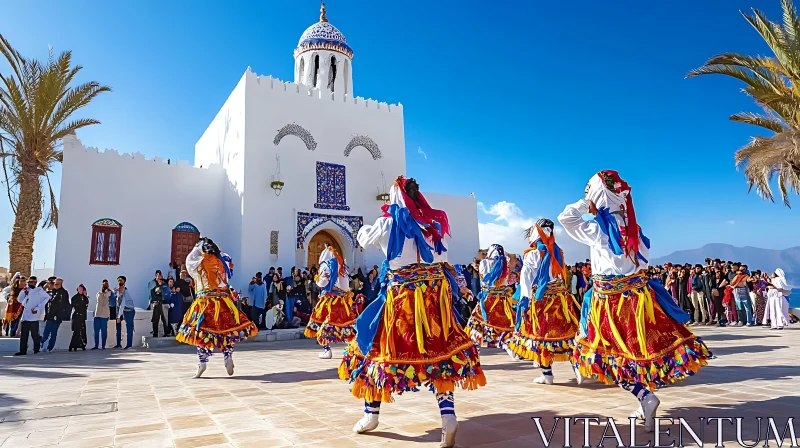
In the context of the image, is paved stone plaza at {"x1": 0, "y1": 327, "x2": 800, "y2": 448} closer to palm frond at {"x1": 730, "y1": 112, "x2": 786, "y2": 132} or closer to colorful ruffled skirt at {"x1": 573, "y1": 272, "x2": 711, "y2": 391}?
colorful ruffled skirt at {"x1": 573, "y1": 272, "x2": 711, "y2": 391}

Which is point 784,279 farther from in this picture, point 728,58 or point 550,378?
point 550,378

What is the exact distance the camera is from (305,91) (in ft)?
50.5

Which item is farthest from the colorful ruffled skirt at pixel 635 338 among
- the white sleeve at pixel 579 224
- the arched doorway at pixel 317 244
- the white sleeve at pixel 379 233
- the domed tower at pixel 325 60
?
the domed tower at pixel 325 60

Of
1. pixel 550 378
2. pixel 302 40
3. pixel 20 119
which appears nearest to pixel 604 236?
pixel 550 378

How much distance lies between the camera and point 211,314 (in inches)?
225

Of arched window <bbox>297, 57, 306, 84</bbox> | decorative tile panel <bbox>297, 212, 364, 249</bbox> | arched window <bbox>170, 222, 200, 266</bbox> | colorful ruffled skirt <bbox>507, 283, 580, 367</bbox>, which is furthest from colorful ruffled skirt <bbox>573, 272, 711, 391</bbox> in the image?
arched window <bbox>297, 57, 306, 84</bbox>

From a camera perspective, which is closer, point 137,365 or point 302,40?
point 137,365

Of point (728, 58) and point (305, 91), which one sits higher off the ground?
point (305, 91)

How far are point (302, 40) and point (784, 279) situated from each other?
1612cm

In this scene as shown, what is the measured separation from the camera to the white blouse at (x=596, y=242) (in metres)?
3.40

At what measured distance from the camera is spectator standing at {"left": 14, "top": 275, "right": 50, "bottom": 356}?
28.9 feet

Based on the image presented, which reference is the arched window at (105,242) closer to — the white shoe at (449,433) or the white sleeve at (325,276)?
the white sleeve at (325,276)

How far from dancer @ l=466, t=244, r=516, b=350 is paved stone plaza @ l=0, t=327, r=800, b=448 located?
0.37m

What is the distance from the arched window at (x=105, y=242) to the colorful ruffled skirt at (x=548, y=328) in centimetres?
1122
